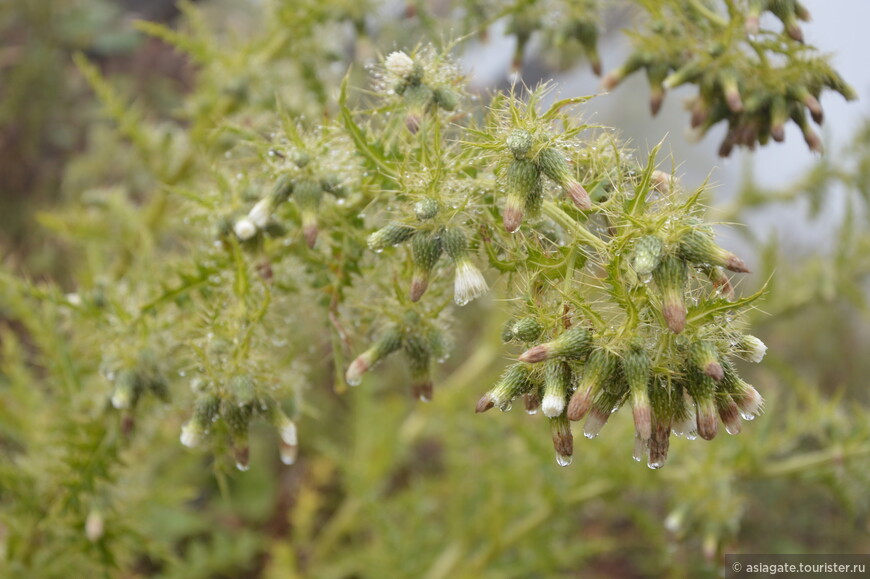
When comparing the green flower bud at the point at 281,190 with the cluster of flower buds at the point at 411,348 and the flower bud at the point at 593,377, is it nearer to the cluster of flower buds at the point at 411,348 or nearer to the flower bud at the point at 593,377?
the cluster of flower buds at the point at 411,348

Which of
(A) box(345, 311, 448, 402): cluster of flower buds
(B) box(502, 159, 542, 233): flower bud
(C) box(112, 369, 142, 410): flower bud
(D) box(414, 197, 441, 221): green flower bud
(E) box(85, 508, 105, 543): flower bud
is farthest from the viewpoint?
(E) box(85, 508, 105, 543): flower bud

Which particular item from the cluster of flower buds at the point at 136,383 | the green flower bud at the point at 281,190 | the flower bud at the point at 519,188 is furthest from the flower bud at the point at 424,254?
Answer: the cluster of flower buds at the point at 136,383

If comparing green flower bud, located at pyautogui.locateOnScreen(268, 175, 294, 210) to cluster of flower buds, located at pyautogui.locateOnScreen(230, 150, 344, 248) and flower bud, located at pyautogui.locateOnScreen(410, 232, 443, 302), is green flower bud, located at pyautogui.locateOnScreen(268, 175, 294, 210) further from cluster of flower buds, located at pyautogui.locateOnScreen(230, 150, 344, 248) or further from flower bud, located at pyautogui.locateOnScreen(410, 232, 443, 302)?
flower bud, located at pyautogui.locateOnScreen(410, 232, 443, 302)

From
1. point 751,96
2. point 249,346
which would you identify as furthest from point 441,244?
point 751,96

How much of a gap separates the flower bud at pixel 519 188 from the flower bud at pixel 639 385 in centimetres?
32

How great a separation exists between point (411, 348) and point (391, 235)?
14.7 inches

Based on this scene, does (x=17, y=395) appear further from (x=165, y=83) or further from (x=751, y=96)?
(x=165, y=83)

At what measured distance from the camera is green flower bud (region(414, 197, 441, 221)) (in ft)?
5.02

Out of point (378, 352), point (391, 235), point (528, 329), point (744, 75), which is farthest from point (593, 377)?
point (744, 75)

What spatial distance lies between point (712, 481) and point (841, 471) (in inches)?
A: 19.6

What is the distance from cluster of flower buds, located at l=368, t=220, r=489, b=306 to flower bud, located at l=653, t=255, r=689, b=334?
1.13 ft

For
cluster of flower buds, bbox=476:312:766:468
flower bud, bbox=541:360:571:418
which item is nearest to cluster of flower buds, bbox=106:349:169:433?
cluster of flower buds, bbox=476:312:766:468

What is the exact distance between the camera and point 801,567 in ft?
→ 13.9

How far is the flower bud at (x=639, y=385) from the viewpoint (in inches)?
50.8
